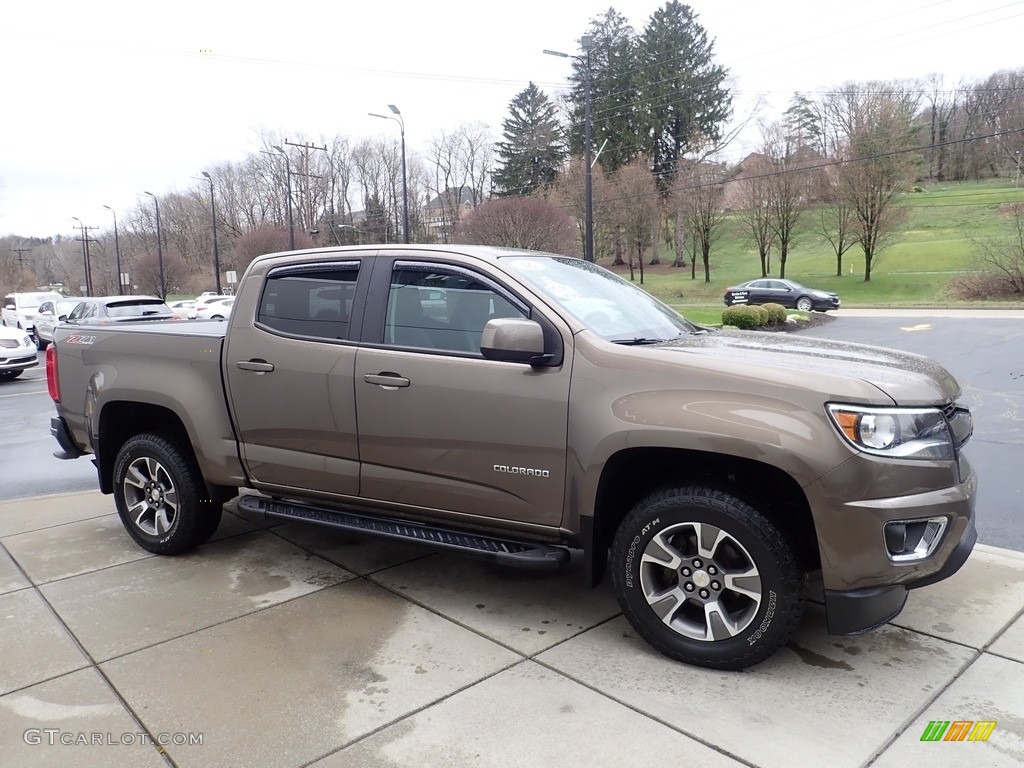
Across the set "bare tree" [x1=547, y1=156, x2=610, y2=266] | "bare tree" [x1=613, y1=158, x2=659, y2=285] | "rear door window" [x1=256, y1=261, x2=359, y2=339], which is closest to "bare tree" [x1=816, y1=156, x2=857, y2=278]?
"bare tree" [x1=613, y1=158, x2=659, y2=285]

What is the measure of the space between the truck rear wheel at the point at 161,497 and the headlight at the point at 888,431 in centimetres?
374

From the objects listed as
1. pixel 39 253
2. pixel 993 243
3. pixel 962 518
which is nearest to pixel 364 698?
pixel 962 518

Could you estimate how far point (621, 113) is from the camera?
207ft

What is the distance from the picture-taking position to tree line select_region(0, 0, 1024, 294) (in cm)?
4156

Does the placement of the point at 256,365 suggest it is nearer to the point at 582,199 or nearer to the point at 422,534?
the point at 422,534

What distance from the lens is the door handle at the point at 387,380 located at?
3703 mm

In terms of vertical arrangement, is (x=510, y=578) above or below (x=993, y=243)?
below

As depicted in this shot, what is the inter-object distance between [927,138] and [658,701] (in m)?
98.1

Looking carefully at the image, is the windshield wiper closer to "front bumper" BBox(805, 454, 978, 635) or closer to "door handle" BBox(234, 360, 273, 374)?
"front bumper" BBox(805, 454, 978, 635)

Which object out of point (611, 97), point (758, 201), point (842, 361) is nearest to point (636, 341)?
point (842, 361)

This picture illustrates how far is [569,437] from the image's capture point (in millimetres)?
3309

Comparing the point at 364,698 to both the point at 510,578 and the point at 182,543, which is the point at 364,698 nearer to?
the point at 510,578

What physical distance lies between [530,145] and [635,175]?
57.8 ft

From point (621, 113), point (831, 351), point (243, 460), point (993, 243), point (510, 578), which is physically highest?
point (621, 113)
